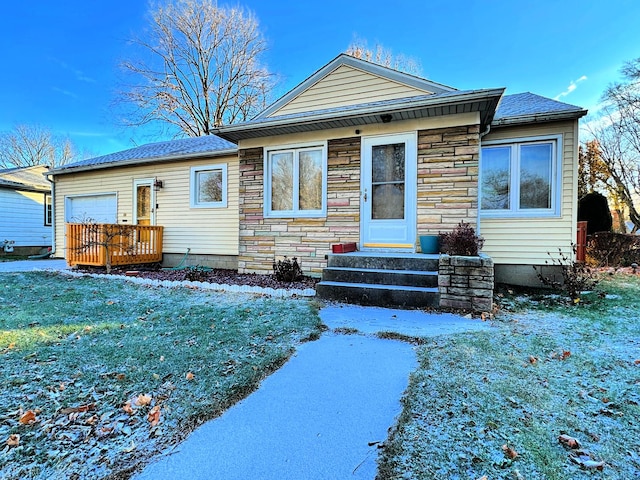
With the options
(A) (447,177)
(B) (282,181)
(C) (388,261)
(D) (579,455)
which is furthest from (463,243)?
(B) (282,181)

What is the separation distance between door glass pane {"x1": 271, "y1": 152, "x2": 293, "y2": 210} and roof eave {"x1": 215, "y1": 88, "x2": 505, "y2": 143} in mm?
573

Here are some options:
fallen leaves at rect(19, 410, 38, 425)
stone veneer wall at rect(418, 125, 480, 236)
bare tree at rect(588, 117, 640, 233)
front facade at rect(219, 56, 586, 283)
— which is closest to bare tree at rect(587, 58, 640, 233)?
bare tree at rect(588, 117, 640, 233)

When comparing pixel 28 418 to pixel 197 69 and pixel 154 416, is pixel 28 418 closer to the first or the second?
pixel 154 416

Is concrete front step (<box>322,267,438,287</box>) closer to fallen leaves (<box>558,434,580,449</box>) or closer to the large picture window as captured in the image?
the large picture window

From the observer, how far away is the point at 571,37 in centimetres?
1023

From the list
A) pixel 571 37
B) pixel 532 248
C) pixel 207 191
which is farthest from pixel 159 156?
pixel 571 37

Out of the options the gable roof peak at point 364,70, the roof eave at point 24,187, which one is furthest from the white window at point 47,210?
the gable roof peak at point 364,70

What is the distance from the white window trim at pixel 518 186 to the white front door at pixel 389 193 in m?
1.23

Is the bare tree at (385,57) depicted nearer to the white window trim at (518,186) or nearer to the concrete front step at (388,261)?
the white window trim at (518,186)

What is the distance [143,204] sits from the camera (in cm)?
953

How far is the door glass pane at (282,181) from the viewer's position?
685 centimetres

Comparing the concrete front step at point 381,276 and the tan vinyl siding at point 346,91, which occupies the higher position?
the tan vinyl siding at point 346,91

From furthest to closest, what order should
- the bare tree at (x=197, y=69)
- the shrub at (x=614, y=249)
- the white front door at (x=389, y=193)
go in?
1. the bare tree at (x=197, y=69)
2. the shrub at (x=614, y=249)
3. the white front door at (x=389, y=193)

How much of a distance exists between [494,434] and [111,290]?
606cm
